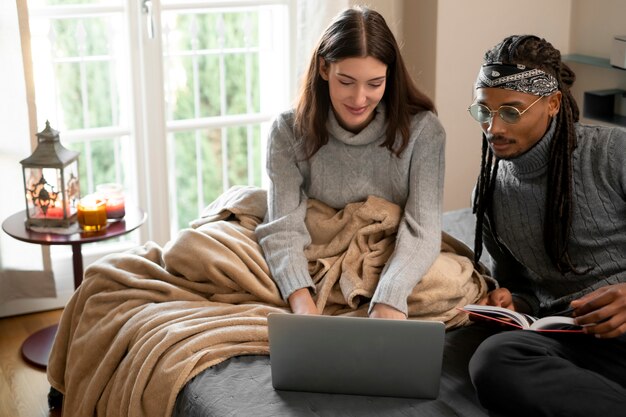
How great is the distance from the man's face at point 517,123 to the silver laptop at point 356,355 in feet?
1.66

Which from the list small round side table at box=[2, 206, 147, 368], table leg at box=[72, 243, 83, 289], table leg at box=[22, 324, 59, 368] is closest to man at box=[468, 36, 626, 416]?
small round side table at box=[2, 206, 147, 368]

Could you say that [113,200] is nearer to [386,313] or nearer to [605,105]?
[386,313]

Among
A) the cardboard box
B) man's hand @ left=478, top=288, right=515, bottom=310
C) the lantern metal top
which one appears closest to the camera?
man's hand @ left=478, top=288, right=515, bottom=310

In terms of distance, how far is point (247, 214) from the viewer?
244 cm

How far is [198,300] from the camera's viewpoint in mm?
2180

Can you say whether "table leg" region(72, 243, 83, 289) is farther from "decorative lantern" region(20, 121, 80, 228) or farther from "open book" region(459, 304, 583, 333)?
"open book" region(459, 304, 583, 333)

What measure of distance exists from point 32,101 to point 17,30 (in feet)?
0.75

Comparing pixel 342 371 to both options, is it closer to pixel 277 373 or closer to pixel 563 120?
pixel 277 373

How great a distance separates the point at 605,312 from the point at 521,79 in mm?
544

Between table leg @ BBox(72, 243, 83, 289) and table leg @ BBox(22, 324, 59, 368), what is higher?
table leg @ BBox(72, 243, 83, 289)

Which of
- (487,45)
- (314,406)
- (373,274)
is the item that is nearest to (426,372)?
(314,406)

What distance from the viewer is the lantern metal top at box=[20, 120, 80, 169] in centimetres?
273

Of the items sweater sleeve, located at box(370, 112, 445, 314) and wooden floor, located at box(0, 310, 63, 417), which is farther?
wooden floor, located at box(0, 310, 63, 417)

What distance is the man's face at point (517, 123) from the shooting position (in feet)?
6.67
